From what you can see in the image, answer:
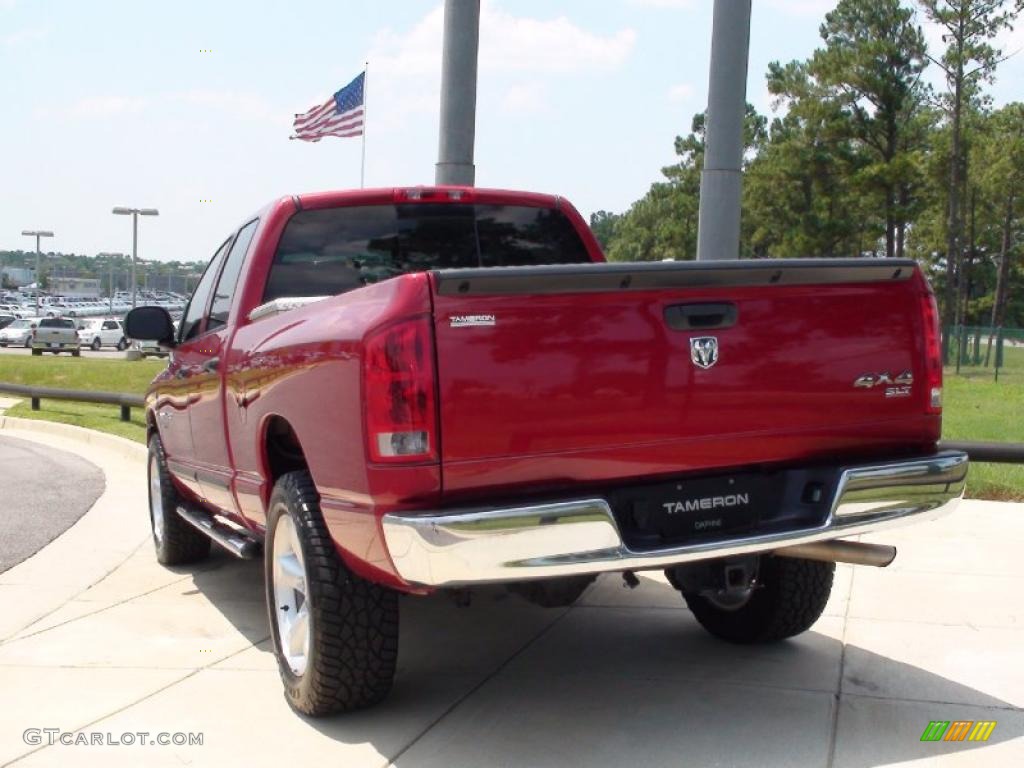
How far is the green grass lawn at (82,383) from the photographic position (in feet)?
56.3

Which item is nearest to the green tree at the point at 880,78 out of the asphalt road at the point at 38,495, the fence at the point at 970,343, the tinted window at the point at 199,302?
the fence at the point at 970,343

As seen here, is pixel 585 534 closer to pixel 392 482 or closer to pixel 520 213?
pixel 392 482

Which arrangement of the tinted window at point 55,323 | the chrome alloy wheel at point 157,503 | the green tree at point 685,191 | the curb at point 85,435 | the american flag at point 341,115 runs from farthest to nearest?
the green tree at point 685,191 → the tinted window at point 55,323 → the american flag at point 341,115 → the curb at point 85,435 → the chrome alloy wheel at point 157,503

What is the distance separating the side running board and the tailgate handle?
2420 millimetres

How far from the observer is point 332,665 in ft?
14.3

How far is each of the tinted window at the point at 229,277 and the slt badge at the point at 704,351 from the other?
8.57ft

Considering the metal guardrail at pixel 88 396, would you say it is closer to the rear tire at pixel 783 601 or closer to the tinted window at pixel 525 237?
the tinted window at pixel 525 237

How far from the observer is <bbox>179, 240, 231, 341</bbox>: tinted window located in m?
6.77

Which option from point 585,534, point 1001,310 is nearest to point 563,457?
point 585,534

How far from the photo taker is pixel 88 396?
16969 mm

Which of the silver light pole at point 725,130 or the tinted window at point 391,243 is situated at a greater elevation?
the silver light pole at point 725,130

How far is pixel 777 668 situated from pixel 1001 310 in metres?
46.4

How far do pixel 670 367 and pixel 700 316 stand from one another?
0.71ft

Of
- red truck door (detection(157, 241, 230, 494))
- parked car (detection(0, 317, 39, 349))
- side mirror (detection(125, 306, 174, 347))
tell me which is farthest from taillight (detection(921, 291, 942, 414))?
parked car (detection(0, 317, 39, 349))
